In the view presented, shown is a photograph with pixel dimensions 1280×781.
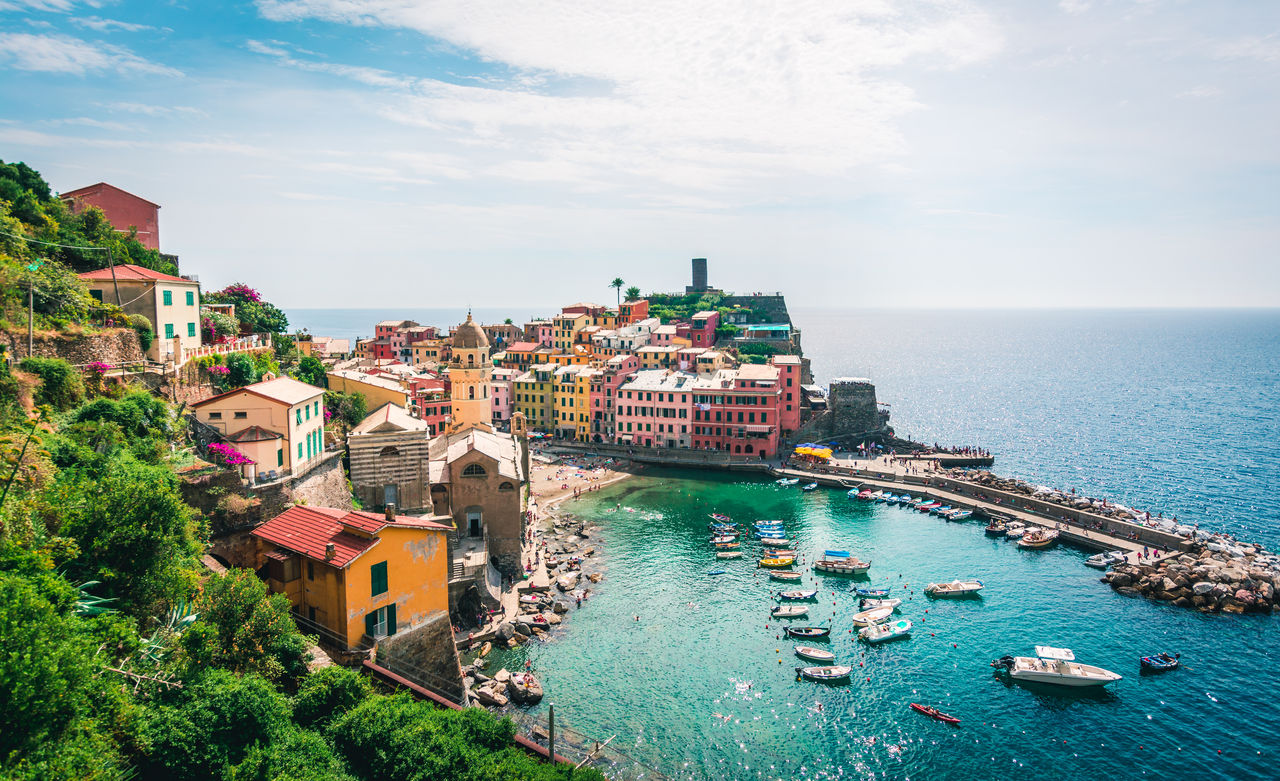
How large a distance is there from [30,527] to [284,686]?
8.15 m

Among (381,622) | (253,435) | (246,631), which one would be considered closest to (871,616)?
(381,622)

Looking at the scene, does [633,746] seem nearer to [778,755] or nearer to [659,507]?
[778,755]

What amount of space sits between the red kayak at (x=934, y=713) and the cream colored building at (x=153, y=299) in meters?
39.0

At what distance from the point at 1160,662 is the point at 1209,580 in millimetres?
12081

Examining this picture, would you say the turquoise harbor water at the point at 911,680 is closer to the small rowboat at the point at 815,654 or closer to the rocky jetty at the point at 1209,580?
the small rowboat at the point at 815,654

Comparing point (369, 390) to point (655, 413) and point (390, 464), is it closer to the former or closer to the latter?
point (390, 464)

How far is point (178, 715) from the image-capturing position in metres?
17.5

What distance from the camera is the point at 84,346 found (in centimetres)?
3002

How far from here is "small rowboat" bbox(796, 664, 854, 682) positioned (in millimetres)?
36594

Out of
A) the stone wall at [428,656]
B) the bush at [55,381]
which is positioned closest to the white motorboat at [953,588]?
the stone wall at [428,656]

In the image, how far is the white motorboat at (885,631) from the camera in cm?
4056

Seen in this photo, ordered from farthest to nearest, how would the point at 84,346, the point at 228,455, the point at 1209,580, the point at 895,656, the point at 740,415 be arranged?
the point at 740,415
the point at 1209,580
the point at 895,656
the point at 84,346
the point at 228,455

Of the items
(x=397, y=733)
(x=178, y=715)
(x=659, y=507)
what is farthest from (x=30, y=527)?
(x=659, y=507)

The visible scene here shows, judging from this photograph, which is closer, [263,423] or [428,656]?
[428,656]
